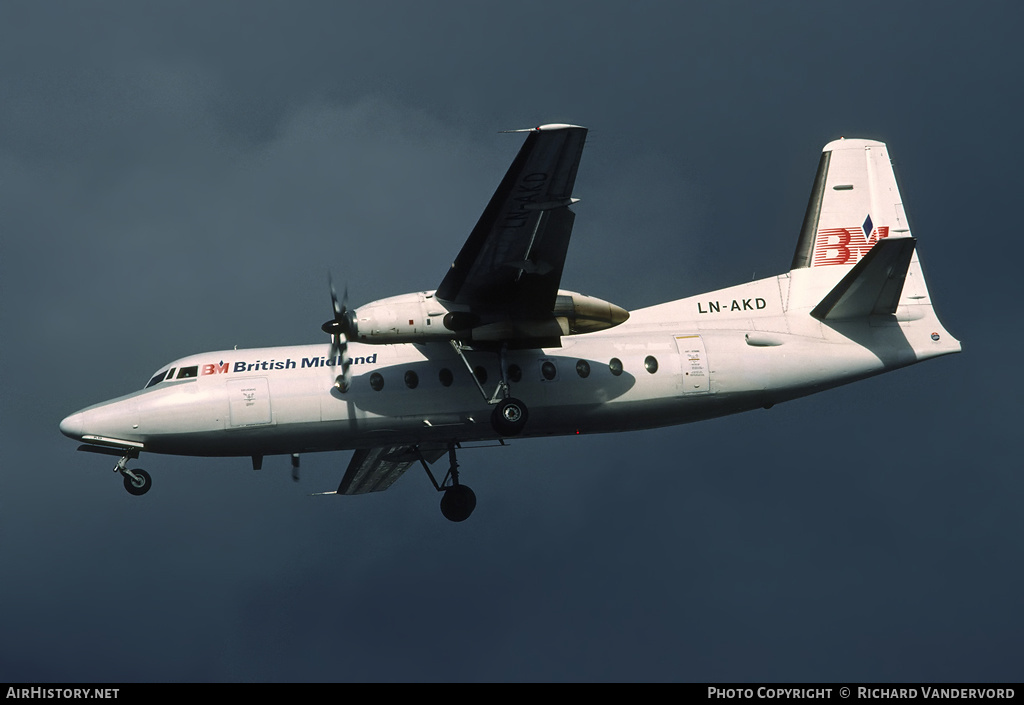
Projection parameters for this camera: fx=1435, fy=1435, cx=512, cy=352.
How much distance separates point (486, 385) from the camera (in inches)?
1074

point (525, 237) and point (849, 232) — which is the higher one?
point (849, 232)

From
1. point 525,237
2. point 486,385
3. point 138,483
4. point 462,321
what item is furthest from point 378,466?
point 525,237

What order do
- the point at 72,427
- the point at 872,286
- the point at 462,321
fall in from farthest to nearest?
the point at 872,286
the point at 72,427
the point at 462,321

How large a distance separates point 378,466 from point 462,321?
21.1ft

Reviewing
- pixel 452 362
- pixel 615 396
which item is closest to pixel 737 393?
pixel 615 396

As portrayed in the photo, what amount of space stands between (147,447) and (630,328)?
9.73 meters

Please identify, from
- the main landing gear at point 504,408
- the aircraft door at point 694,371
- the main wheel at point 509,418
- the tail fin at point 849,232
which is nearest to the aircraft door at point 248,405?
the main landing gear at point 504,408

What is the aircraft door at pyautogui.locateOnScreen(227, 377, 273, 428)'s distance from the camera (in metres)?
26.6

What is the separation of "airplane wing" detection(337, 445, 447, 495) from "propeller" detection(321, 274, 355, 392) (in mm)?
2971

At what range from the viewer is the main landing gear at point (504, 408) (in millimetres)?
26609

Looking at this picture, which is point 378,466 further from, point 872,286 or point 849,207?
point 849,207

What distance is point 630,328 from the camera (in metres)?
29.0
